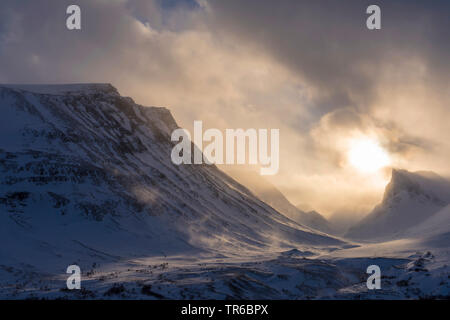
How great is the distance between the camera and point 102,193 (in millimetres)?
77062

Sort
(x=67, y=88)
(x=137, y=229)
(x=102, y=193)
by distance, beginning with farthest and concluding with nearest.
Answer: (x=67, y=88) < (x=102, y=193) < (x=137, y=229)

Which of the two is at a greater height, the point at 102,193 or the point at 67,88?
the point at 67,88

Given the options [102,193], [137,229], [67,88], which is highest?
[67,88]

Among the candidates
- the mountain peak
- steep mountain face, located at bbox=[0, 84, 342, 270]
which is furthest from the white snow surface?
the mountain peak

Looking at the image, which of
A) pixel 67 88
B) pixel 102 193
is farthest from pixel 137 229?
pixel 67 88

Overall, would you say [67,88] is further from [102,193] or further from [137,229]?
[137,229]

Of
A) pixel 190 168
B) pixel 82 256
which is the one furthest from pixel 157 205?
pixel 190 168

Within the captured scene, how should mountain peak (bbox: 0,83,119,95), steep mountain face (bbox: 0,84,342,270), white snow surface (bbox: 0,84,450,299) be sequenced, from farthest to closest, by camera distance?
mountain peak (bbox: 0,83,119,95) → steep mountain face (bbox: 0,84,342,270) → white snow surface (bbox: 0,84,450,299)

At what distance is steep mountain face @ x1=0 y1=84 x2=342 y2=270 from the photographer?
60.8 metres

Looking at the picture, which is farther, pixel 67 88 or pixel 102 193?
pixel 67 88

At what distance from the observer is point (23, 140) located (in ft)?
271

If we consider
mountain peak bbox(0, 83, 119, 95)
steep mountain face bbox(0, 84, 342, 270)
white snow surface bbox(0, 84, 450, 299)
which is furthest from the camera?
mountain peak bbox(0, 83, 119, 95)

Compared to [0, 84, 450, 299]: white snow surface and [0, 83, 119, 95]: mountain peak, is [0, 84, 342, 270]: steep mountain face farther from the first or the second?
[0, 83, 119, 95]: mountain peak
